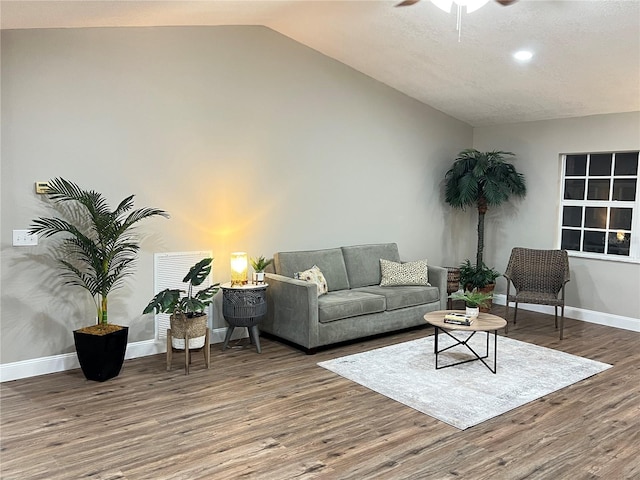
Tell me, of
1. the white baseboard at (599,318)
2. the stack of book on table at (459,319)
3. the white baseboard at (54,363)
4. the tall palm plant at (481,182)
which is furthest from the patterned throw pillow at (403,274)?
the white baseboard at (54,363)

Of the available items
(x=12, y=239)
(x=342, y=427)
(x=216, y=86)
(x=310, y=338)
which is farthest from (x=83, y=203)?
(x=342, y=427)

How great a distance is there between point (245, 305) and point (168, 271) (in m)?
0.79

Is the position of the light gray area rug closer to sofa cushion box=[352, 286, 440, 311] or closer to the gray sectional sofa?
the gray sectional sofa

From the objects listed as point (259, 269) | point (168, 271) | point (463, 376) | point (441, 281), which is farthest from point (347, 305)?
point (168, 271)

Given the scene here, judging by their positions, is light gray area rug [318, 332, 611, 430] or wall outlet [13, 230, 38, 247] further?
wall outlet [13, 230, 38, 247]

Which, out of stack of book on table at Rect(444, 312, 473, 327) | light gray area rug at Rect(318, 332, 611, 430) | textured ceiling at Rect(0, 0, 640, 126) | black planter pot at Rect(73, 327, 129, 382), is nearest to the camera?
light gray area rug at Rect(318, 332, 611, 430)

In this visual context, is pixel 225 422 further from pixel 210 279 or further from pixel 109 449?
pixel 210 279

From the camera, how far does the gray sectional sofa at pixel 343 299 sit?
15.3 feet

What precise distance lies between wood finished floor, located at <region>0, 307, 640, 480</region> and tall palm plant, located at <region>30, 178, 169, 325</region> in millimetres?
751

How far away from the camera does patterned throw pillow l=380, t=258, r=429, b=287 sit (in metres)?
5.66

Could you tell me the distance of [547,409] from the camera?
139 inches

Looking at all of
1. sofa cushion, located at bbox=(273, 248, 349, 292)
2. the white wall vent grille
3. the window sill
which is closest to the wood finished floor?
the white wall vent grille

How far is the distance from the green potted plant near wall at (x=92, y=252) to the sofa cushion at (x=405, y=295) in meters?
2.44

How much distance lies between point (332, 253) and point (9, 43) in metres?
3.40
